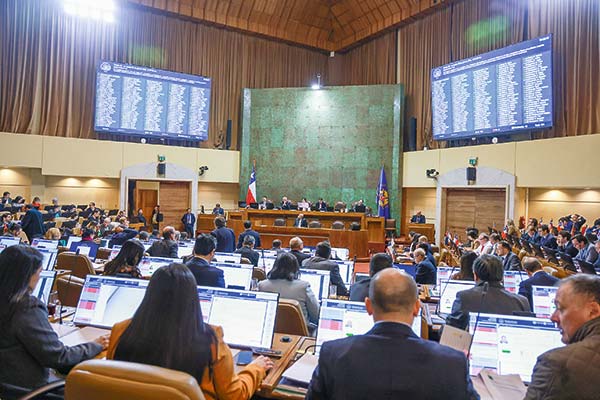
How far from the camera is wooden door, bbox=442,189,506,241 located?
12.9m

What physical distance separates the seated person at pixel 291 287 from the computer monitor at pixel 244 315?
0.94 metres

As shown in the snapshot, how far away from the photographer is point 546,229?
30.2 ft

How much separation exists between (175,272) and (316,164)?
14.4 meters

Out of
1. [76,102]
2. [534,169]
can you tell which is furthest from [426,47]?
[76,102]

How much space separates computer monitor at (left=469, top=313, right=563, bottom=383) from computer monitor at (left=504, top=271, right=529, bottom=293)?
2556mm

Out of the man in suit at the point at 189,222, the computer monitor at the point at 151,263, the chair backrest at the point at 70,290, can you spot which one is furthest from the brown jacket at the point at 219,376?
the man in suit at the point at 189,222

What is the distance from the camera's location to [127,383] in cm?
141

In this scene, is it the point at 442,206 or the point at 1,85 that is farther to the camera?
the point at 442,206

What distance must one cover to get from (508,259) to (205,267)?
412 centimetres

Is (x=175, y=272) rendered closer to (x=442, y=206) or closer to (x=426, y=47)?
(x=442, y=206)

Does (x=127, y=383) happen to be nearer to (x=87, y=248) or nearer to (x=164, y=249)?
(x=164, y=249)

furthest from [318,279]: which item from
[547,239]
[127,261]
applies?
[547,239]

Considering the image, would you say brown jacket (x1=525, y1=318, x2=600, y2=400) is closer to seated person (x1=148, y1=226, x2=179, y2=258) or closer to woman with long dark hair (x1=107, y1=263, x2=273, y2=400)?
woman with long dark hair (x1=107, y1=263, x2=273, y2=400)

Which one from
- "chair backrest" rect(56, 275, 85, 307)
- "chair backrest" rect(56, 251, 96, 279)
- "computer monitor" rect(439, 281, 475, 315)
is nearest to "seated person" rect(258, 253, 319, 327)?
"computer monitor" rect(439, 281, 475, 315)
